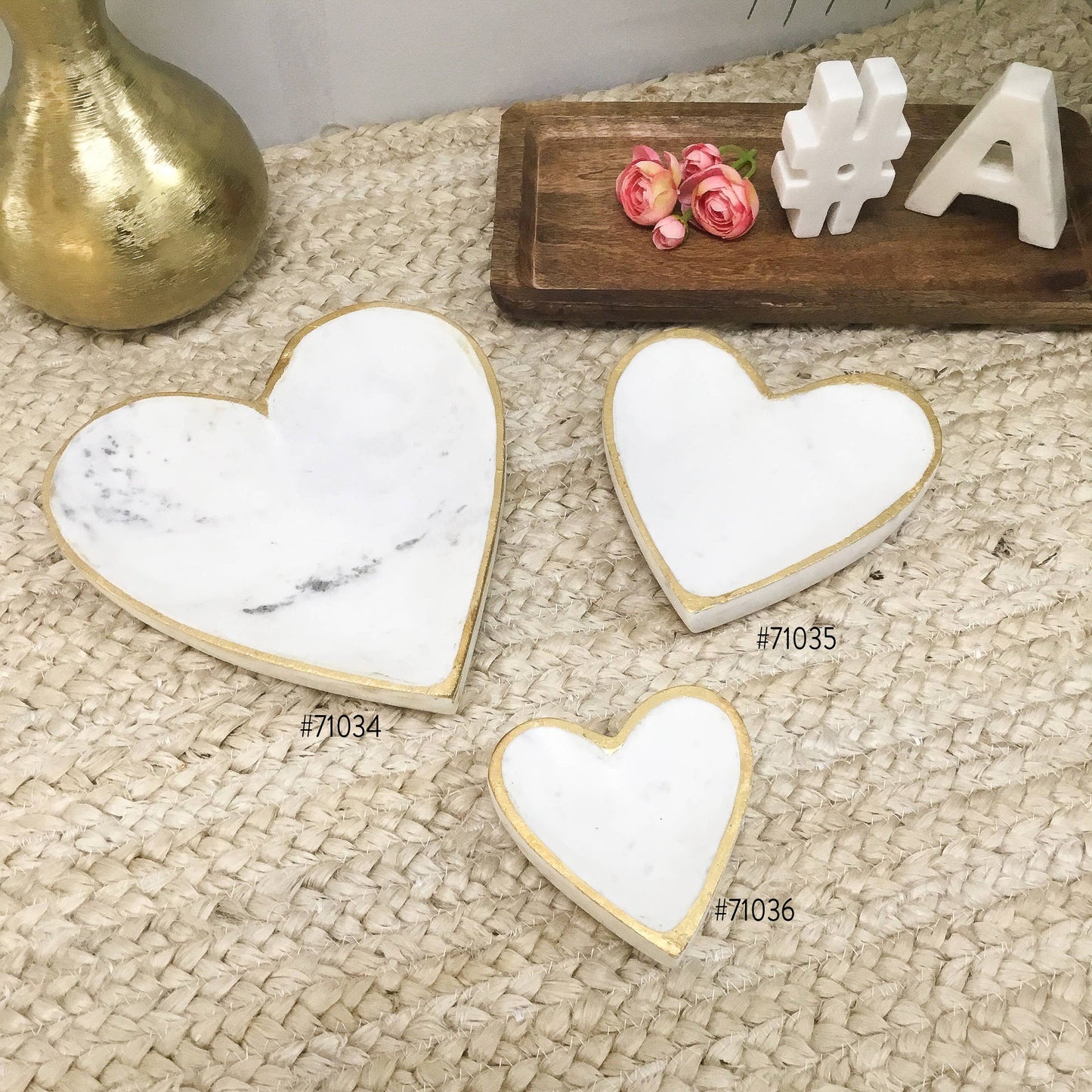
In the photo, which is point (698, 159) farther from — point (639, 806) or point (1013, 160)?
point (639, 806)

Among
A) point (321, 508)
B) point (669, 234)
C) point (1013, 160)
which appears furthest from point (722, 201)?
point (321, 508)

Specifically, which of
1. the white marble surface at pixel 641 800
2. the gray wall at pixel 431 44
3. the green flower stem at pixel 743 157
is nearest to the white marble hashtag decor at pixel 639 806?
the white marble surface at pixel 641 800

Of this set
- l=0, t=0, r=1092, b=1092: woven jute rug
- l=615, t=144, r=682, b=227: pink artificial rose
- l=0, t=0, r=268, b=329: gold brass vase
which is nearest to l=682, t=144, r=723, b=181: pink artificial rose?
l=615, t=144, r=682, b=227: pink artificial rose

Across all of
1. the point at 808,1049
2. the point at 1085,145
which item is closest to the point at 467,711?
the point at 808,1049

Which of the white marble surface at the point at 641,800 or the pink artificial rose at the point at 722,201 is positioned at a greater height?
the pink artificial rose at the point at 722,201

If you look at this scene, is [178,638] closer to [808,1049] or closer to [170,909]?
[170,909]

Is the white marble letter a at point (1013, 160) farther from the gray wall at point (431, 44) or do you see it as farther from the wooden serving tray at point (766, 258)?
the gray wall at point (431, 44)

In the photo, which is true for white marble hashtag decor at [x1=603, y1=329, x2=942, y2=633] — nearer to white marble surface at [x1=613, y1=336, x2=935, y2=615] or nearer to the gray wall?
white marble surface at [x1=613, y1=336, x2=935, y2=615]
